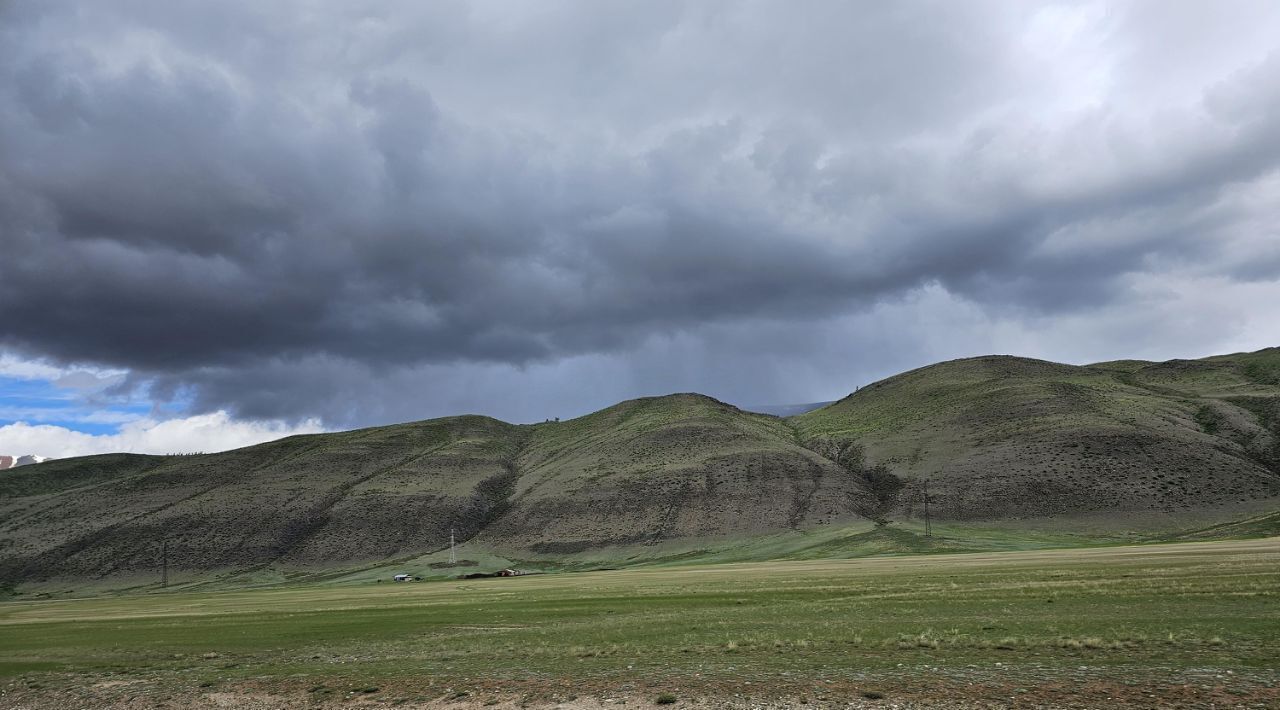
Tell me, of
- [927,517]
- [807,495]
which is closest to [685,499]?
[807,495]

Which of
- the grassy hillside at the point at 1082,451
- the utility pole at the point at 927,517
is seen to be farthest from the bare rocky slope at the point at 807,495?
the utility pole at the point at 927,517

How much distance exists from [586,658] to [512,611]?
2400cm

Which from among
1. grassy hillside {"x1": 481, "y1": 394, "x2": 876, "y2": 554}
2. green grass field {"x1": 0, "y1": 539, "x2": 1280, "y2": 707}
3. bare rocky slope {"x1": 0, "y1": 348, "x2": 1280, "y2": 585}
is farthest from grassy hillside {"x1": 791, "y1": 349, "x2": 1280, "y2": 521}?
green grass field {"x1": 0, "y1": 539, "x2": 1280, "y2": 707}

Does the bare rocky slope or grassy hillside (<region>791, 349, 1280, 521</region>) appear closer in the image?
grassy hillside (<region>791, 349, 1280, 521</region>)

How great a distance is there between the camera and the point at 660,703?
1736 centimetres

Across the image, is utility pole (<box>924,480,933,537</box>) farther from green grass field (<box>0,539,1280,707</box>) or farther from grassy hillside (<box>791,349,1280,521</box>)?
green grass field (<box>0,539,1280,707</box>)

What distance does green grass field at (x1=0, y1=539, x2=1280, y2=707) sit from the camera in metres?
17.5

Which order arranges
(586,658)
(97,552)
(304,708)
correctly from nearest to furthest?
(304,708), (586,658), (97,552)

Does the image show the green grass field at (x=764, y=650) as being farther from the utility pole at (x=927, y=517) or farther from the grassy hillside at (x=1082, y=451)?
the grassy hillside at (x=1082, y=451)

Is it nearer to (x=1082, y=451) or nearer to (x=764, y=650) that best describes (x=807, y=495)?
(x=1082, y=451)

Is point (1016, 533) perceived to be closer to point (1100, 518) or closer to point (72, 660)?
point (1100, 518)

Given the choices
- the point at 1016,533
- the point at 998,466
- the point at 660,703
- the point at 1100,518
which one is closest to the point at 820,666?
the point at 660,703

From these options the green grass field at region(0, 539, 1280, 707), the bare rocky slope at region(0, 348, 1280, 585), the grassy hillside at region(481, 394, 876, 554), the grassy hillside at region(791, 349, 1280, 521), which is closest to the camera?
the green grass field at region(0, 539, 1280, 707)

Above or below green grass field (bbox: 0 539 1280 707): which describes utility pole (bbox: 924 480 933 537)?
below
